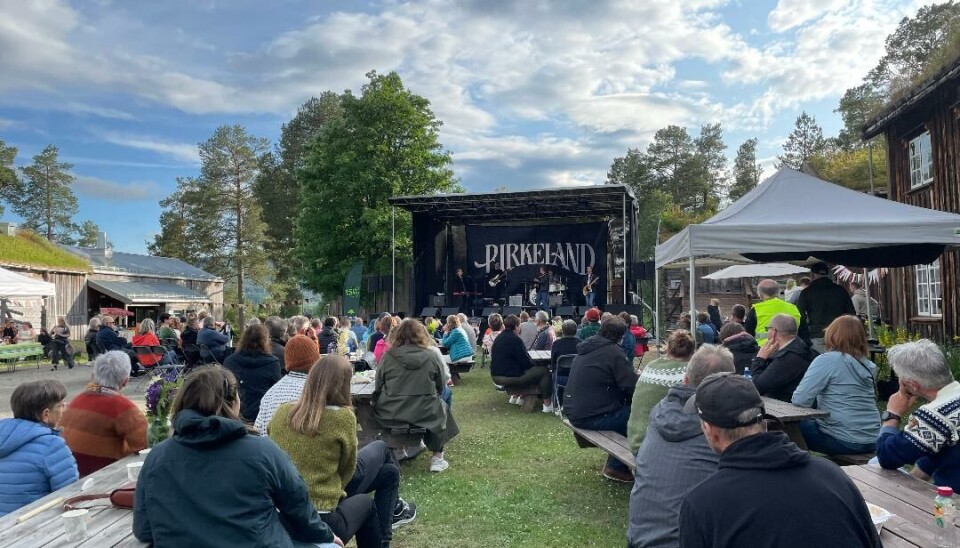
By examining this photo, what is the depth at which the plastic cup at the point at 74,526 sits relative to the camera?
2.03 meters

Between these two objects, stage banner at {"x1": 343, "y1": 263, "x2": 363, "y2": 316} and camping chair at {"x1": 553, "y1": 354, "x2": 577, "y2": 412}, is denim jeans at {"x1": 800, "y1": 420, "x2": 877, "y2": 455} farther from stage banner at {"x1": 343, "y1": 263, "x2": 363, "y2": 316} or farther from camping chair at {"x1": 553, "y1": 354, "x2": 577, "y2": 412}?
stage banner at {"x1": 343, "y1": 263, "x2": 363, "y2": 316}

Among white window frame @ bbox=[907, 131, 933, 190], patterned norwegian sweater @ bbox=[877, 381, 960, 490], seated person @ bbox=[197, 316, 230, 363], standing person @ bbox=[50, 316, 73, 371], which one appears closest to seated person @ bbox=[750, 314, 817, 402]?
patterned norwegian sweater @ bbox=[877, 381, 960, 490]

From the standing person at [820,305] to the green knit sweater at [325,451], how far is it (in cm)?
526

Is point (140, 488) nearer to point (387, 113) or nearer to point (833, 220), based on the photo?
point (833, 220)

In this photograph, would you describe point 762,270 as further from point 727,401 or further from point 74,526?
point 74,526

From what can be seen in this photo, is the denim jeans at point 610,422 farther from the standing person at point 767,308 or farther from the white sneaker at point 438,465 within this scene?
the standing person at point 767,308

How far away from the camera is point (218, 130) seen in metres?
36.0

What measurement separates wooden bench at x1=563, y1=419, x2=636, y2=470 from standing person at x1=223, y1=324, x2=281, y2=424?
7.81ft

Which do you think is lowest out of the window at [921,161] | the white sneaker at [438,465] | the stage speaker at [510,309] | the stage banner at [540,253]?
the white sneaker at [438,465]

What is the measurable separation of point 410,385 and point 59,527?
2.74 m

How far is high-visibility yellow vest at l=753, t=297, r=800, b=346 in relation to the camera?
589cm

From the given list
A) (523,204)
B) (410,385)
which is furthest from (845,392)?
(523,204)

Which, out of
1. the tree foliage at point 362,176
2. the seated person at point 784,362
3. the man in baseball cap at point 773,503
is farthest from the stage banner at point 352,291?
the man in baseball cap at point 773,503

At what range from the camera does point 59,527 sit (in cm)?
213
